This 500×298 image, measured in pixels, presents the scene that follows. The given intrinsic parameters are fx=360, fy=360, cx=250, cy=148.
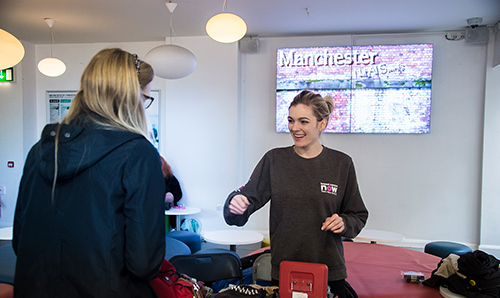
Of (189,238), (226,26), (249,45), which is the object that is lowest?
(189,238)

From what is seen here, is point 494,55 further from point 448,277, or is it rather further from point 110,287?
point 110,287

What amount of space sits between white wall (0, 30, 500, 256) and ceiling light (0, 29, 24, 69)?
258 centimetres

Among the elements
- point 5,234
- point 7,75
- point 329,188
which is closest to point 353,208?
point 329,188

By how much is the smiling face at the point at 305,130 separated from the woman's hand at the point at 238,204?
374 mm

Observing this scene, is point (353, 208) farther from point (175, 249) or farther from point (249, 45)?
point (249, 45)

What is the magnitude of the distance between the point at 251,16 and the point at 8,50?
8.65 ft

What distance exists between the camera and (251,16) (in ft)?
14.4

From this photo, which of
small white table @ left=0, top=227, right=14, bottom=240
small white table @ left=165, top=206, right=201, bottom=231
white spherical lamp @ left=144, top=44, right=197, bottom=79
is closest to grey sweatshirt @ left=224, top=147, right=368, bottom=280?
white spherical lamp @ left=144, top=44, right=197, bottom=79

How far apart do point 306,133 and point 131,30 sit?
13.4ft

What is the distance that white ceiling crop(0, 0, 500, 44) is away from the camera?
3.97m

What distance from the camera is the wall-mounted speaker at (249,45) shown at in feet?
17.0

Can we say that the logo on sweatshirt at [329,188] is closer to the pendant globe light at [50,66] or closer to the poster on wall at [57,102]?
the pendant globe light at [50,66]

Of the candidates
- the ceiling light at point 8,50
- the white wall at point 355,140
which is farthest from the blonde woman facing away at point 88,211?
the white wall at point 355,140

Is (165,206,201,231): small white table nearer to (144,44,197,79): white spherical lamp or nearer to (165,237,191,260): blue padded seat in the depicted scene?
(165,237,191,260): blue padded seat
